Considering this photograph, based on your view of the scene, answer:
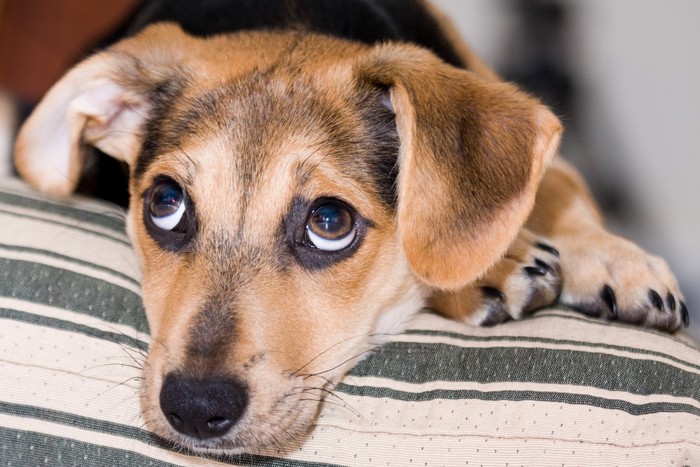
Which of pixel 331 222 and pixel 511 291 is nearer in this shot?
pixel 331 222

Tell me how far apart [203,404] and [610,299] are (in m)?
1.47

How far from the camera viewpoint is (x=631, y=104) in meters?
5.82

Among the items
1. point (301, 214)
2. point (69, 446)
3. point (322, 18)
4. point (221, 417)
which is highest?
point (322, 18)

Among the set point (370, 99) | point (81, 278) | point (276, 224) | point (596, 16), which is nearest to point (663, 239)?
point (596, 16)

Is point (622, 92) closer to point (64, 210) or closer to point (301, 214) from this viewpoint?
point (301, 214)

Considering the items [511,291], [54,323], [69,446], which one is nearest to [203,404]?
[69,446]

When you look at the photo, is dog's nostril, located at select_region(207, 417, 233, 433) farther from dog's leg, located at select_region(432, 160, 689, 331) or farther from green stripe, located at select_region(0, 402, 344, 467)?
dog's leg, located at select_region(432, 160, 689, 331)

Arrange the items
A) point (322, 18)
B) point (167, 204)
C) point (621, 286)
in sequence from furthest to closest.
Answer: point (322, 18) < point (621, 286) < point (167, 204)

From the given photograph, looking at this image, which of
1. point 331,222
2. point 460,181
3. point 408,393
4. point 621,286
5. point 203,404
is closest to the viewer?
point 203,404

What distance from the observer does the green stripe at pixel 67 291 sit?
2.42 m

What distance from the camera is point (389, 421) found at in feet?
7.31

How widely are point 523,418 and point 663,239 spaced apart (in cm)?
406

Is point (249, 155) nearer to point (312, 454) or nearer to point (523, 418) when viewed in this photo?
point (312, 454)

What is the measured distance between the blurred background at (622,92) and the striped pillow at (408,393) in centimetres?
345
